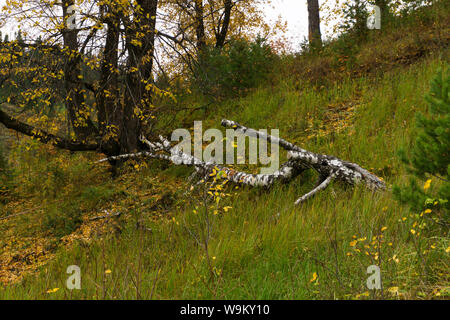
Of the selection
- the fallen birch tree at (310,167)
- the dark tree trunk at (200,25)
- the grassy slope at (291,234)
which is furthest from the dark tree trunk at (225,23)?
the fallen birch tree at (310,167)

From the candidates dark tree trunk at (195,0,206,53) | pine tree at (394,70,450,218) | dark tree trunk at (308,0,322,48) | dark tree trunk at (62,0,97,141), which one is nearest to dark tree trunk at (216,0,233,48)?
dark tree trunk at (195,0,206,53)

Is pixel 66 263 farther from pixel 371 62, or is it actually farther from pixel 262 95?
pixel 371 62

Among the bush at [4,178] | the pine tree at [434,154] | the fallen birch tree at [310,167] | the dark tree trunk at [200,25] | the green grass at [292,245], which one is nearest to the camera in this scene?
the green grass at [292,245]

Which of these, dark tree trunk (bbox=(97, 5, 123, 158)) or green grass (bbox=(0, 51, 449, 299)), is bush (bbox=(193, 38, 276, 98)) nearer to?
dark tree trunk (bbox=(97, 5, 123, 158))

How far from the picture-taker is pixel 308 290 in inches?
91.7

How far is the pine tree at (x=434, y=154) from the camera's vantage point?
2.84 metres

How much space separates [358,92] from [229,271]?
251 inches

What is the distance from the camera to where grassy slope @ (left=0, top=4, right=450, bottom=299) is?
2.52 m

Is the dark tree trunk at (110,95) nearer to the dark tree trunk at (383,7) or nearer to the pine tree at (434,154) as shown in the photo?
the pine tree at (434,154)

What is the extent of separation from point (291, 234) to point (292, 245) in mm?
161

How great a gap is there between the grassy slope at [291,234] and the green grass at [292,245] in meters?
0.02

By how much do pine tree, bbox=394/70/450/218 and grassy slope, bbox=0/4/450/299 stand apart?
0.33 meters

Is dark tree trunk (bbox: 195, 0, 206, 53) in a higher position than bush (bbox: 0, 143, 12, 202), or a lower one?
higher

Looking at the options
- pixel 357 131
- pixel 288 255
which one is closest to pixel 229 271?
pixel 288 255
